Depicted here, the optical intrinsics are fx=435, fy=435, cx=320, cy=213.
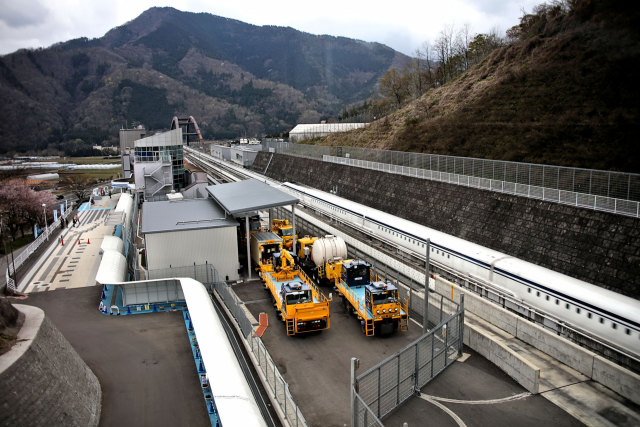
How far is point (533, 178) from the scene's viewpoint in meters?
25.5

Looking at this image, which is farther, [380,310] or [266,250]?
[266,250]

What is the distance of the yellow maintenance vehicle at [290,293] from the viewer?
65.1ft

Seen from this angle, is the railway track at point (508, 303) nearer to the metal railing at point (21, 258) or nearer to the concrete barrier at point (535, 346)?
the concrete barrier at point (535, 346)

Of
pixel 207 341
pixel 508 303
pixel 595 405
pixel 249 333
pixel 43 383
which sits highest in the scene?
pixel 43 383

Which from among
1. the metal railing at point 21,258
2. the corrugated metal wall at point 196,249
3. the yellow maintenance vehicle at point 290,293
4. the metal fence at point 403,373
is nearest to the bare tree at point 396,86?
the corrugated metal wall at point 196,249

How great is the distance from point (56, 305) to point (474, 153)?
3576cm

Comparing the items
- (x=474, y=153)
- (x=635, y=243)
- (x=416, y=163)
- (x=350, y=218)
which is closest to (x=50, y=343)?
(x=635, y=243)

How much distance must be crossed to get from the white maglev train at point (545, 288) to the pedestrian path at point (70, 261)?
19.3 meters

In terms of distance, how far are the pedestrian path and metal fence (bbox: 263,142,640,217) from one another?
79.5 ft

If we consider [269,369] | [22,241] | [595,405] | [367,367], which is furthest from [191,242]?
[22,241]

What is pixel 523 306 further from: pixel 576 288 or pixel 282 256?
pixel 282 256

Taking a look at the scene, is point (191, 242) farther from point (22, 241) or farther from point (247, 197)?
point (22, 241)

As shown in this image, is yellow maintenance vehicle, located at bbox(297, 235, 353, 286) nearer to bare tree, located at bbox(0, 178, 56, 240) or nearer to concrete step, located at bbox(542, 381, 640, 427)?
concrete step, located at bbox(542, 381, 640, 427)

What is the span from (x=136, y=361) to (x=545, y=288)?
53.3ft
